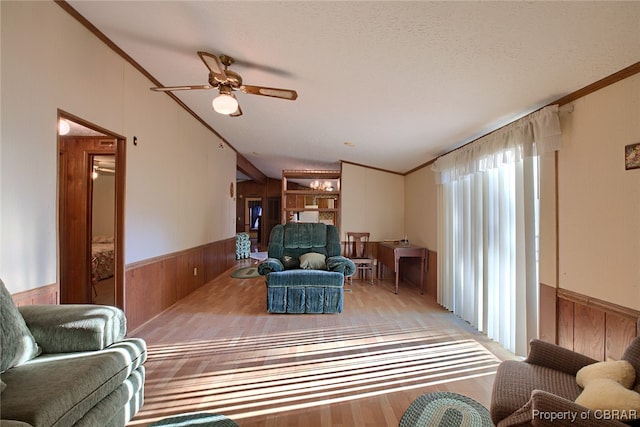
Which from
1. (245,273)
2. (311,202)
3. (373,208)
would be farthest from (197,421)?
(311,202)

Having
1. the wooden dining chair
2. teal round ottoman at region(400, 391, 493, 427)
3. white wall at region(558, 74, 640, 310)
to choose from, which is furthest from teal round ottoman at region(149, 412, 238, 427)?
the wooden dining chair

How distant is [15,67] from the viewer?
1778mm

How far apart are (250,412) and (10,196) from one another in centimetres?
196

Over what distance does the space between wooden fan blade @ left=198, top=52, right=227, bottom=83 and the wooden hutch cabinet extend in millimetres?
3844

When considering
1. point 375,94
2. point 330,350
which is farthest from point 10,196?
point 375,94

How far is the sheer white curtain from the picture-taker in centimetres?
250

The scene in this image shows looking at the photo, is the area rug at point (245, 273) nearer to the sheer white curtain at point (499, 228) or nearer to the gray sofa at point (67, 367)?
the sheer white curtain at point (499, 228)

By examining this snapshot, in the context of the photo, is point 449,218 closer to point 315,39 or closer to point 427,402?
point 427,402

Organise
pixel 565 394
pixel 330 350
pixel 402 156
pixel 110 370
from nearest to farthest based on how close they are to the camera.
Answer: pixel 565 394 < pixel 110 370 < pixel 330 350 < pixel 402 156

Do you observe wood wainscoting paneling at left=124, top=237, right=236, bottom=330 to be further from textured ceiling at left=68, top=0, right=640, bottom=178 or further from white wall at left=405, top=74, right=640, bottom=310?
white wall at left=405, top=74, right=640, bottom=310

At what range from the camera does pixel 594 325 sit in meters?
1.96

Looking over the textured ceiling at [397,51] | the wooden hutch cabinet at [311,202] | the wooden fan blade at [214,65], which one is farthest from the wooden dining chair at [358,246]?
the wooden fan blade at [214,65]

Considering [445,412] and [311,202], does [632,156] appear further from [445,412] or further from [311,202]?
[311,202]

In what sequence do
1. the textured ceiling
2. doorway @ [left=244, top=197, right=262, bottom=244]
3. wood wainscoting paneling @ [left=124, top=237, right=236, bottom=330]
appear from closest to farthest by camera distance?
1. the textured ceiling
2. wood wainscoting paneling @ [left=124, top=237, right=236, bottom=330]
3. doorway @ [left=244, top=197, right=262, bottom=244]
